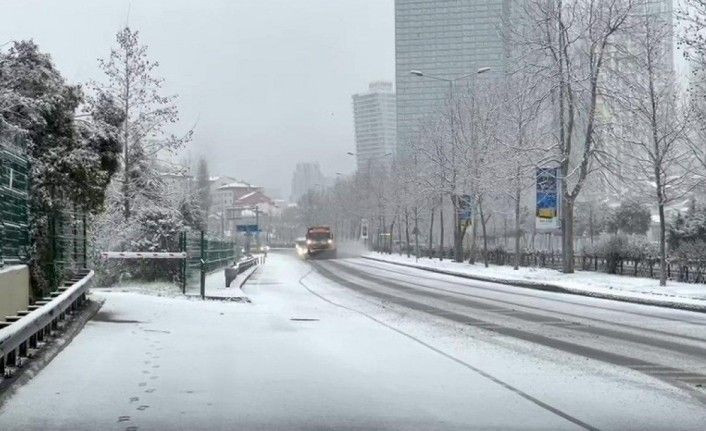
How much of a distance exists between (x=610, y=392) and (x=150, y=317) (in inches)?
347

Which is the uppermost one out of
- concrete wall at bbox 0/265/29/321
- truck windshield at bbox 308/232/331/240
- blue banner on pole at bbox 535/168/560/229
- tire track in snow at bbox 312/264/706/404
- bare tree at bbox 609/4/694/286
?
bare tree at bbox 609/4/694/286

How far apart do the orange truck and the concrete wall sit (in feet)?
215

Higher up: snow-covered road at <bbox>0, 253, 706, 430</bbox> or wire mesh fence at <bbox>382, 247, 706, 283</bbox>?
wire mesh fence at <bbox>382, 247, 706, 283</bbox>

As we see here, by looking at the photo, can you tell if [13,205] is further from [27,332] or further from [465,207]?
[465,207]

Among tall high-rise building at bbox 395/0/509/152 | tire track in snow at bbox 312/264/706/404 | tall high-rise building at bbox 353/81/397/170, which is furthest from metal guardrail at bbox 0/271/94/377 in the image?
tall high-rise building at bbox 353/81/397/170

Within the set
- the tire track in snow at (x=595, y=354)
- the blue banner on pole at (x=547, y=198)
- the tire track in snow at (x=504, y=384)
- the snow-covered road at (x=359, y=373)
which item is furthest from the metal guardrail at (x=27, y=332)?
the blue banner on pole at (x=547, y=198)

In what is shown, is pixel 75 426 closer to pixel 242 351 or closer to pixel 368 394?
pixel 368 394

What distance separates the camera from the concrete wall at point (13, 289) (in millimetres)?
9789

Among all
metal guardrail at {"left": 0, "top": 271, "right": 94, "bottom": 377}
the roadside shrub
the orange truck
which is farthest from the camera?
the orange truck

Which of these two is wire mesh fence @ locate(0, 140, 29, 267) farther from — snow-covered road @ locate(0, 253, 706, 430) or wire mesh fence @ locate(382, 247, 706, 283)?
wire mesh fence @ locate(382, 247, 706, 283)

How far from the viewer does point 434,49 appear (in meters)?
87.1

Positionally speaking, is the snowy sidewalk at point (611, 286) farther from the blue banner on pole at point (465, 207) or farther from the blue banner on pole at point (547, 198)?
A: the blue banner on pole at point (465, 207)

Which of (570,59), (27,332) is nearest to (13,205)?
(27,332)

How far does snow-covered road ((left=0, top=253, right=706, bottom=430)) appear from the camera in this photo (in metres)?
6.98
